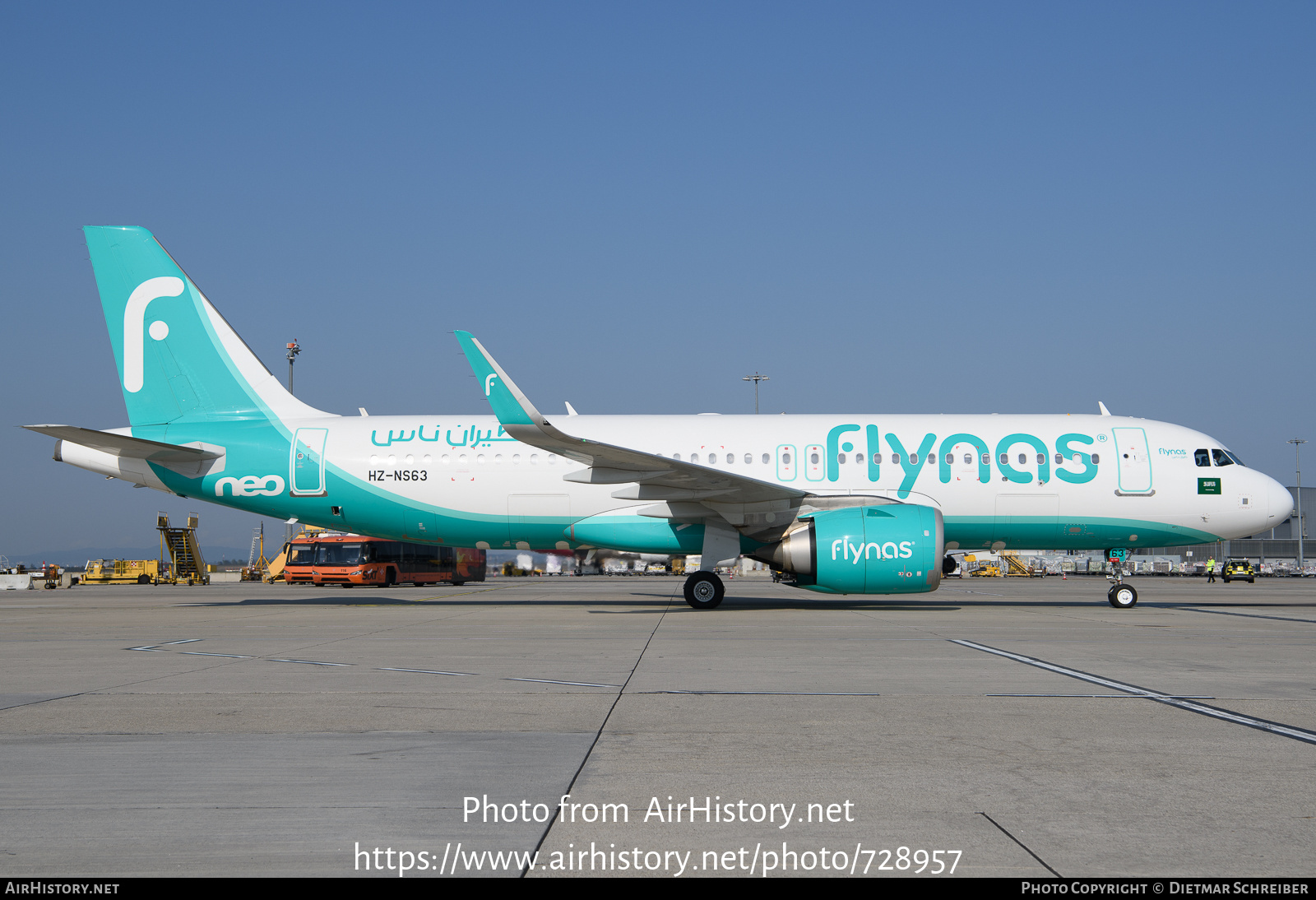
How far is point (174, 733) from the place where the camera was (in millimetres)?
6262

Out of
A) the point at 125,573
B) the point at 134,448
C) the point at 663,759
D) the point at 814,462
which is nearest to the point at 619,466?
the point at 814,462

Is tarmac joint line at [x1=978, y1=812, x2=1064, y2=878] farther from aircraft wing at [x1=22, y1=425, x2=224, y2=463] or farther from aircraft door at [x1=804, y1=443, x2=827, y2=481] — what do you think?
aircraft wing at [x1=22, y1=425, x2=224, y2=463]

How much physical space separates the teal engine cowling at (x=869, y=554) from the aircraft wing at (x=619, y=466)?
1.43m

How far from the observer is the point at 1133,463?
20.2 metres

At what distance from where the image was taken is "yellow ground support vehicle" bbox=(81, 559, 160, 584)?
163 feet

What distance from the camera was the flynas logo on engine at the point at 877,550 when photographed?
1738cm

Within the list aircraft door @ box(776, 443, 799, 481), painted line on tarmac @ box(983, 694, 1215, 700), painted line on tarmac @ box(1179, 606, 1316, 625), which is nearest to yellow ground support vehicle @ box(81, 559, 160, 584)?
aircraft door @ box(776, 443, 799, 481)

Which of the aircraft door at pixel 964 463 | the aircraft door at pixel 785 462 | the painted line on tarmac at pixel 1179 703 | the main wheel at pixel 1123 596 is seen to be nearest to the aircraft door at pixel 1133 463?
the main wheel at pixel 1123 596

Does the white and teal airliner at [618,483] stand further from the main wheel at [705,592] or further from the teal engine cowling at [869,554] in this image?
the teal engine cowling at [869,554]

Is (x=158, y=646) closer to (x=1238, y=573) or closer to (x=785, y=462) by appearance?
(x=785, y=462)

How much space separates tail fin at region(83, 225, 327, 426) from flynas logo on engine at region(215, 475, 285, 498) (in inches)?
56.9

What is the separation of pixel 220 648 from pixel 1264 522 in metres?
20.3

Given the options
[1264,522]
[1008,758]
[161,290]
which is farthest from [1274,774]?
[161,290]
